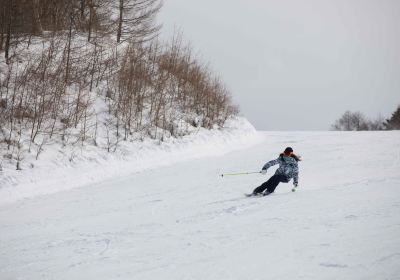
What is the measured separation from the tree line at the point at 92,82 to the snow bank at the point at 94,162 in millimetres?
565

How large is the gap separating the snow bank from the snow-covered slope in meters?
0.67

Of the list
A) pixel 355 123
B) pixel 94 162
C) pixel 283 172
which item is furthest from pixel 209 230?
pixel 355 123

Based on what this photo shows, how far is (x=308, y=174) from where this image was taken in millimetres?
13125

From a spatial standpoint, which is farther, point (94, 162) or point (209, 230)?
point (94, 162)

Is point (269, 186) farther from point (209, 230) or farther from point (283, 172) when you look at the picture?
point (209, 230)

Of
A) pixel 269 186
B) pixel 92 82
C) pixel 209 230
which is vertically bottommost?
pixel 209 230

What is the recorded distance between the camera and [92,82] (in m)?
18.7

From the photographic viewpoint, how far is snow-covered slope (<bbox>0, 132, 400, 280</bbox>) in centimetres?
518

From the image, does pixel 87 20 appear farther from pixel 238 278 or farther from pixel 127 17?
pixel 238 278

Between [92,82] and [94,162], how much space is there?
623 centimetres

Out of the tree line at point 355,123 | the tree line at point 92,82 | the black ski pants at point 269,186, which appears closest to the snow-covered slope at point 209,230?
the black ski pants at point 269,186

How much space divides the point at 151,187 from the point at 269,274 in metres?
7.47

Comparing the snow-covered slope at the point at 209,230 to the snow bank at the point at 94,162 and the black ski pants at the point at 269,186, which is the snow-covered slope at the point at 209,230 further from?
the snow bank at the point at 94,162

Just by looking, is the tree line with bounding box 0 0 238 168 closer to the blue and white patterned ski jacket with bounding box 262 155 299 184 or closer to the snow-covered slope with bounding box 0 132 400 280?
the snow-covered slope with bounding box 0 132 400 280
